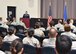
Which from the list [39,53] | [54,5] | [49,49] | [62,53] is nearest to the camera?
[62,53]

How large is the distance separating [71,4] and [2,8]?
6161 millimetres

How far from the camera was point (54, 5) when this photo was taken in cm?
2189

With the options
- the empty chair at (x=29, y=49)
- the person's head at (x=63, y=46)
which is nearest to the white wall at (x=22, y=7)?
the empty chair at (x=29, y=49)

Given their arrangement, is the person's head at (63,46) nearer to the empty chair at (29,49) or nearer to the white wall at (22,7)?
the empty chair at (29,49)

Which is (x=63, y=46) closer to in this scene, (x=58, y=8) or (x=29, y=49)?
(x=29, y=49)

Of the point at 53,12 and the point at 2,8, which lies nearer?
the point at 2,8

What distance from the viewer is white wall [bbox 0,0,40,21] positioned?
2033 cm

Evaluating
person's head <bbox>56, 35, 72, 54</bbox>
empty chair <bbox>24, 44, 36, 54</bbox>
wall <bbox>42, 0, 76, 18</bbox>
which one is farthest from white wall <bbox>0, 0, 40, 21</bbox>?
person's head <bbox>56, 35, 72, 54</bbox>

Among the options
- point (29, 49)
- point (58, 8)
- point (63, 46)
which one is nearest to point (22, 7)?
point (58, 8)

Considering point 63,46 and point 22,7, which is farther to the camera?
point 22,7

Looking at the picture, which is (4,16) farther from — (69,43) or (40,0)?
(69,43)

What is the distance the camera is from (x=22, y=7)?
21.3 m

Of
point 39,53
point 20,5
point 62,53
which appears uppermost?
point 20,5

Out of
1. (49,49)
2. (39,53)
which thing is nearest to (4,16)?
(39,53)
